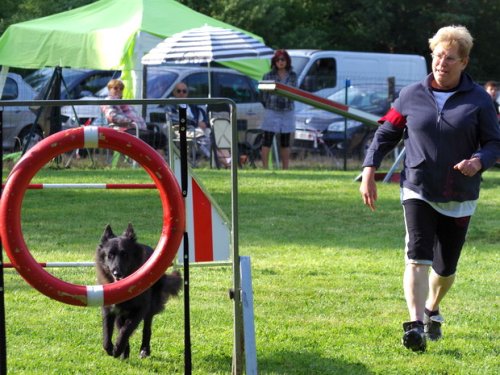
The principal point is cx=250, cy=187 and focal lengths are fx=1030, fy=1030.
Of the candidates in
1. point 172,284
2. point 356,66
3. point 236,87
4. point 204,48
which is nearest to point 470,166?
point 172,284

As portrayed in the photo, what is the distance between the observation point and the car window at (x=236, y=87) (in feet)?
65.9

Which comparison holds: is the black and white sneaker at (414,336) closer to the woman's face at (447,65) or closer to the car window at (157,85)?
the woman's face at (447,65)

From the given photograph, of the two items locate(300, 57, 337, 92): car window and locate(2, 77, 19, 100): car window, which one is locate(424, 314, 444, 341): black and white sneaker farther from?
locate(300, 57, 337, 92): car window

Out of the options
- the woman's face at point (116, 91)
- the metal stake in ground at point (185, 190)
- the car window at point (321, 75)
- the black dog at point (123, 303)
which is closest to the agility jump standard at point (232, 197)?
the metal stake in ground at point (185, 190)

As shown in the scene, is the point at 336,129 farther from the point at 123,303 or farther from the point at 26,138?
the point at 123,303

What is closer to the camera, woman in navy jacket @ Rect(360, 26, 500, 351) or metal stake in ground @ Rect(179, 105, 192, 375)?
metal stake in ground @ Rect(179, 105, 192, 375)

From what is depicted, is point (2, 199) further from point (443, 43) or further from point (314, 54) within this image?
point (314, 54)

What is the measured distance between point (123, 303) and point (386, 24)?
3385cm

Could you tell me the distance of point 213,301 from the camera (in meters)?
7.44

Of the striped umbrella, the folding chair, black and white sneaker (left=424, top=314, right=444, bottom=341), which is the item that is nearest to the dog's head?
black and white sneaker (left=424, top=314, right=444, bottom=341)

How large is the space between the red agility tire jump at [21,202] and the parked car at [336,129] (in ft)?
49.0

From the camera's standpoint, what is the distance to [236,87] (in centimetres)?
2022

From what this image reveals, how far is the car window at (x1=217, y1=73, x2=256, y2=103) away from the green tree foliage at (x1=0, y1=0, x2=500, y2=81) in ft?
50.4

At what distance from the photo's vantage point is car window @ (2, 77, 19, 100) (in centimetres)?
1902
